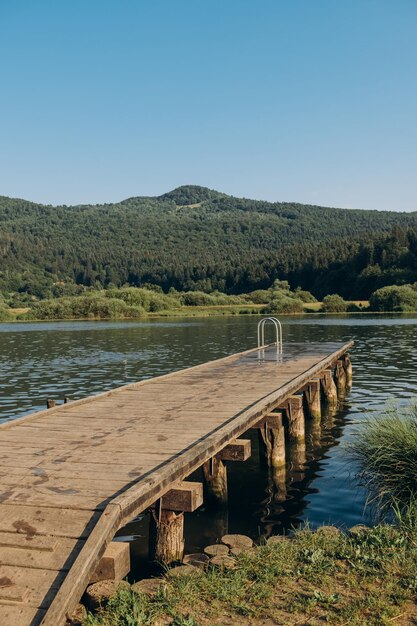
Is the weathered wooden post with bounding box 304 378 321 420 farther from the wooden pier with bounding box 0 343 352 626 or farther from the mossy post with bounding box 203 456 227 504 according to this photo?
the mossy post with bounding box 203 456 227 504

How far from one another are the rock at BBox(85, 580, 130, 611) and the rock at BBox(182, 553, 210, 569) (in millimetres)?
1106

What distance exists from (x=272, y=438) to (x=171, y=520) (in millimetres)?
5433

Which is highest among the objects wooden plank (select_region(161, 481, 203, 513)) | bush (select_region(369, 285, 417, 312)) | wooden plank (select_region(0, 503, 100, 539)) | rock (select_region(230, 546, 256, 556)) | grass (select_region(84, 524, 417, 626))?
bush (select_region(369, 285, 417, 312))

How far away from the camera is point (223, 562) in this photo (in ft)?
22.3

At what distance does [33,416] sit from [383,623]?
7.76 metres

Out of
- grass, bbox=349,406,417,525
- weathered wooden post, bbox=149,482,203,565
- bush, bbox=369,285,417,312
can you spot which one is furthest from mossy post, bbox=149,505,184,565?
bush, bbox=369,285,417,312

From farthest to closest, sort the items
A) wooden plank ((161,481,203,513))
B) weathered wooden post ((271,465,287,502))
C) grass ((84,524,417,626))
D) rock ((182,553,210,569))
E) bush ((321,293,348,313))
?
bush ((321,293,348,313)) → weathered wooden post ((271,465,287,502)) → wooden plank ((161,481,203,513)) → rock ((182,553,210,569)) → grass ((84,524,417,626))

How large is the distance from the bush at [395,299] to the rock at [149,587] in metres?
94.2

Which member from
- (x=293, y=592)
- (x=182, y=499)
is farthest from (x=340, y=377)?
(x=293, y=592)

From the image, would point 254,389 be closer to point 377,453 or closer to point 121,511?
point 377,453

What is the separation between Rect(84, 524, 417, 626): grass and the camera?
548 centimetres

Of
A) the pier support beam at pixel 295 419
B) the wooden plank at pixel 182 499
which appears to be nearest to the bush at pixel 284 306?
the pier support beam at pixel 295 419

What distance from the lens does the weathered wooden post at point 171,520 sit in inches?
299

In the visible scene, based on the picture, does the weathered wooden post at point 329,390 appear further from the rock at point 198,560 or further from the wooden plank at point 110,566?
the wooden plank at point 110,566
